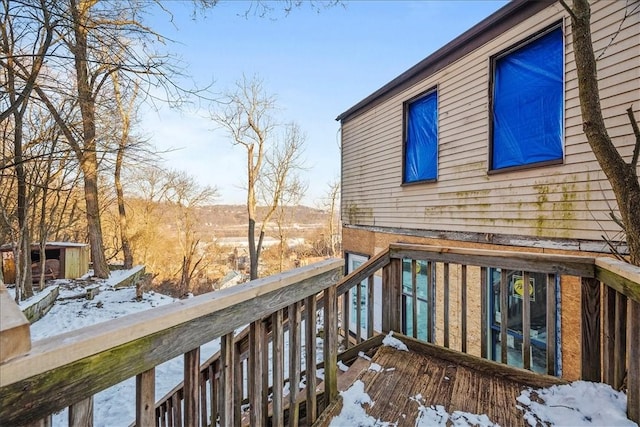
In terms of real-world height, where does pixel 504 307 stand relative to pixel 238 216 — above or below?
below

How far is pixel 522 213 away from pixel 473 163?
1.11 meters

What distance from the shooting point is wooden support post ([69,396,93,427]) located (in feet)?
2.64

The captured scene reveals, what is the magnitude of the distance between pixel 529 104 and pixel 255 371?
475 centimetres

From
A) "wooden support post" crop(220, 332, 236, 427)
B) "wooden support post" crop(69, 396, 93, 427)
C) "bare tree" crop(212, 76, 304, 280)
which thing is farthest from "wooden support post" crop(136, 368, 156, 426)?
"bare tree" crop(212, 76, 304, 280)

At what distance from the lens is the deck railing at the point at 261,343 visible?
78 centimetres

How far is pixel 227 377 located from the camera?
4.19 feet

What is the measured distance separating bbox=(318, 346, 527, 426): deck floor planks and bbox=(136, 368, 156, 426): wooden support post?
1.18 metres

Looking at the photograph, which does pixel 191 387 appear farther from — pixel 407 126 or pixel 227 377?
pixel 407 126

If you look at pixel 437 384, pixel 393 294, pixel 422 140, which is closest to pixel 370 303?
pixel 393 294

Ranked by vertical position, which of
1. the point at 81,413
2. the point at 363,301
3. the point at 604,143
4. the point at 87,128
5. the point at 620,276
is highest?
the point at 87,128

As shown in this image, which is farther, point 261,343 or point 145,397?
point 261,343

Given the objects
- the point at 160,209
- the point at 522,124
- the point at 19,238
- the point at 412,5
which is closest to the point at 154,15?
the point at 412,5

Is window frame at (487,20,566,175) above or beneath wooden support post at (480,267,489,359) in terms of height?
above

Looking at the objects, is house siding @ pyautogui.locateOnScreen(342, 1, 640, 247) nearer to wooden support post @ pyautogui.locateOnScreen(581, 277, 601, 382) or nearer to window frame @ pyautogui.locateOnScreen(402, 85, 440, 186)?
window frame @ pyautogui.locateOnScreen(402, 85, 440, 186)
